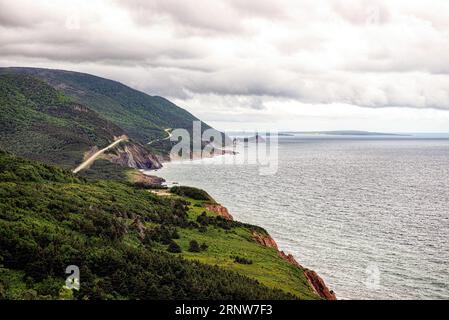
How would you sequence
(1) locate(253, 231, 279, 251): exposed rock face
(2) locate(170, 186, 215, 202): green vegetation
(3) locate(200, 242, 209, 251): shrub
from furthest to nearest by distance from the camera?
1. (2) locate(170, 186, 215, 202): green vegetation
2. (1) locate(253, 231, 279, 251): exposed rock face
3. (3) locate(200, 242, 209, 251): shrub

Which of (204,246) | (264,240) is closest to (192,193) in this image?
(264,240)

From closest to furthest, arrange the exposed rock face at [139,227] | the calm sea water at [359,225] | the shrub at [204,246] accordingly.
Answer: the exposed rock face at [139,227]
the shrub at [204,246]
the calm sea water at [359,225]

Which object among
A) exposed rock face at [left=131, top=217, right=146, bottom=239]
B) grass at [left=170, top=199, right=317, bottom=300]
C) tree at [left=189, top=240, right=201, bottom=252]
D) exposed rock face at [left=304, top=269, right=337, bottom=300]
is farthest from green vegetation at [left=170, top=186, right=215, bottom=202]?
exposed rock face at [left=304, top=269, right=337, bottom=300]

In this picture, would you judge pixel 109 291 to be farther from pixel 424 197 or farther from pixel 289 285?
pixel 424 197

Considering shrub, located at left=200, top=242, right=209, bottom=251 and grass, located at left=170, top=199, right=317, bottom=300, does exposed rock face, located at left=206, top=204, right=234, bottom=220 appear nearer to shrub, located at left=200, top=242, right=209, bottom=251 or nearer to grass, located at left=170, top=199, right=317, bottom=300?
grass, located at left=170, top=199, right=317, bottom=300

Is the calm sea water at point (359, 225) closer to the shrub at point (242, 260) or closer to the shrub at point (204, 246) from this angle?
the shrub at point (242, 260)

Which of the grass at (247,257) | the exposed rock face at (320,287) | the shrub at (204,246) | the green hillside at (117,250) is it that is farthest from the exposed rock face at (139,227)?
the exposed rock face at (320,287)

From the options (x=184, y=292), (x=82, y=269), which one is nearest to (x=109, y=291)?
(x=82, y=269)
